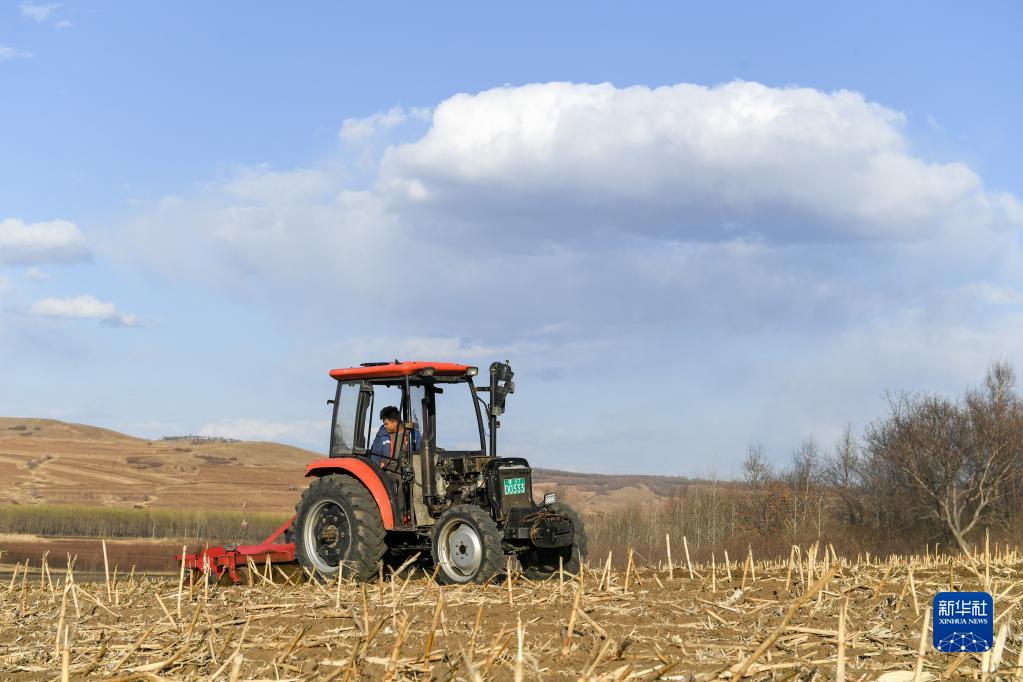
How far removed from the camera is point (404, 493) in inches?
452

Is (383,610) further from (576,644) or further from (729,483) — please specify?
(729,483)

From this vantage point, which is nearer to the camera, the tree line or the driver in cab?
the driver in cab

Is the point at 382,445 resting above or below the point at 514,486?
above

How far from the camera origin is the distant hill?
2178 inches

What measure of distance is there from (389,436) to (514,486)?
1.54m

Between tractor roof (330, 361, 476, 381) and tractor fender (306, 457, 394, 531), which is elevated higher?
tractor roof (330, 361, 476, 381)

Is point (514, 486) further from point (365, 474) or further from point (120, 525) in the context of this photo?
point (120, 525)

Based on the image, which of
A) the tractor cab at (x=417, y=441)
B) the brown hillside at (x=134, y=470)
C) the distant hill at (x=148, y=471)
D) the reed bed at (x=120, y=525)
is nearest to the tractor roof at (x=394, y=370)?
the tractor cab at (x=417, y=441)

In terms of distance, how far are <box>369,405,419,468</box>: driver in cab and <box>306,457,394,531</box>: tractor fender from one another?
22cm

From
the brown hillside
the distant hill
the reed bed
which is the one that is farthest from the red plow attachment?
the brown hillside

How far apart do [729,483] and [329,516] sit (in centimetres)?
5184

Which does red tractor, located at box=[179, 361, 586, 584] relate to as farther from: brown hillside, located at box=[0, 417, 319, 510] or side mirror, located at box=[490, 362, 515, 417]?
brown hillside, located at box=[0, 417, 319, 510]

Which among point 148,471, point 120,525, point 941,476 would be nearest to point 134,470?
point 148,471

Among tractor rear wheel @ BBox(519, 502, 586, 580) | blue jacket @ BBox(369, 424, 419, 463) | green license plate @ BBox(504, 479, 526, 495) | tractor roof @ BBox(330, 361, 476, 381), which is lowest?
tractor rear wheel @ BBox(519, 502, 586, 580)
